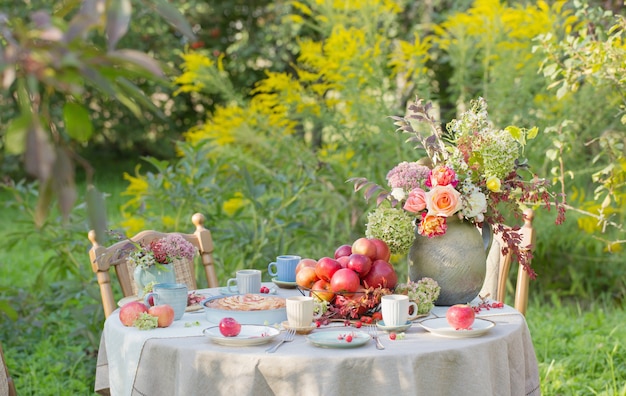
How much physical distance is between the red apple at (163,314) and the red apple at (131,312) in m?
0.03

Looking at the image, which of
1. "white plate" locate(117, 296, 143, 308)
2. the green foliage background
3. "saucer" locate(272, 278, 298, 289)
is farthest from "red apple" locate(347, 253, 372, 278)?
the green foliage background

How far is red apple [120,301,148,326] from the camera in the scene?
226 centimetres

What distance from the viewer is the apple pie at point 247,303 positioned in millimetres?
2336

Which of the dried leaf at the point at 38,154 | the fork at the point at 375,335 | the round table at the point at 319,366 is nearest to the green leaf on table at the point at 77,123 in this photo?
the dried leaf at the point at 38,154

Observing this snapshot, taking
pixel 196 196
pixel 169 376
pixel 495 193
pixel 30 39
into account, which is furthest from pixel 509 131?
pixel 196 196

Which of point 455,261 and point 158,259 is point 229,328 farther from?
point 455,261

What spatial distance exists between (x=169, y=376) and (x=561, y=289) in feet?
13.0

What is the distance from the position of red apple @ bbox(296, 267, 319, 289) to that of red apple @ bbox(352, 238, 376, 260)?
14 cm

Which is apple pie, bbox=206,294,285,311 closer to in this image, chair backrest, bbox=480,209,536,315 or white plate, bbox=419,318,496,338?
white plate, bbox=419,318,496,338

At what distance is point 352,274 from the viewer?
2285 mm

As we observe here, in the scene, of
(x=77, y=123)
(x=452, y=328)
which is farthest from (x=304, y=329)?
(x=77, y=123)

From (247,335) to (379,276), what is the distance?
448 millimetres

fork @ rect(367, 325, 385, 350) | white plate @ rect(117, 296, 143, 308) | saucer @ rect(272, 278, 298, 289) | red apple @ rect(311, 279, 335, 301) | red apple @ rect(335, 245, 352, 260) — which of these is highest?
red apple @ rect(335, 245, 352, 260)

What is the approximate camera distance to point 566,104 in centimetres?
524
